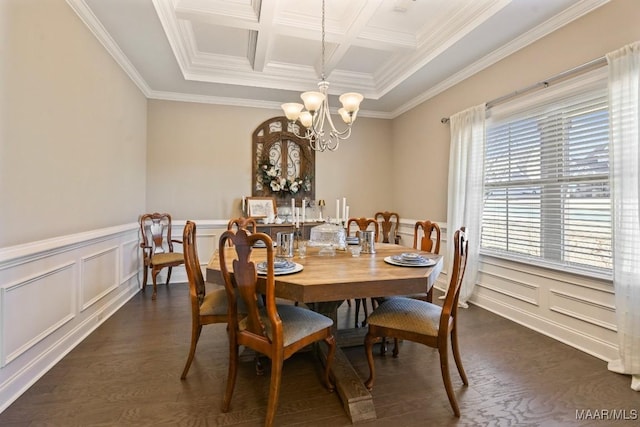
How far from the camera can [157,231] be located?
4.00 metres

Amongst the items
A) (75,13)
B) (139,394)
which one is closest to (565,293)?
(139,394)

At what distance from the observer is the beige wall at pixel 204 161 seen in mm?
4273

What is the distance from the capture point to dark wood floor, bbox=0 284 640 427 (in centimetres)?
162

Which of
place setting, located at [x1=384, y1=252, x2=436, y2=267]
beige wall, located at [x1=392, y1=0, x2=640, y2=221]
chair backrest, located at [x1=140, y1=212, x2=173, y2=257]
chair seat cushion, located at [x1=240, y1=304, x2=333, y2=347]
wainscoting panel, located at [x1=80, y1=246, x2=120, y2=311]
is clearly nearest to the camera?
chair seat cushion, located at [x1=240, y1=304, x2=333, y2=347]

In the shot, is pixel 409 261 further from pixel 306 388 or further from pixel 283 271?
pixel 306 388

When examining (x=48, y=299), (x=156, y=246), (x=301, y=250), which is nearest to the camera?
(x=48, y=299)

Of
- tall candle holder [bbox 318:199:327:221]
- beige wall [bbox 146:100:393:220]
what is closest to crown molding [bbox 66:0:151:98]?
beige wall [bbox 146:100:393:220]

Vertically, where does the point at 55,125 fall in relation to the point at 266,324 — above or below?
above

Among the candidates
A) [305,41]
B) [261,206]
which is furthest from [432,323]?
[261,206]

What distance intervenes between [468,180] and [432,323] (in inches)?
84.9

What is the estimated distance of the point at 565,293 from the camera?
2537 millimetres

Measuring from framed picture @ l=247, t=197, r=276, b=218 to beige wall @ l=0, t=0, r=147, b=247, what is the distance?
1.62 meters

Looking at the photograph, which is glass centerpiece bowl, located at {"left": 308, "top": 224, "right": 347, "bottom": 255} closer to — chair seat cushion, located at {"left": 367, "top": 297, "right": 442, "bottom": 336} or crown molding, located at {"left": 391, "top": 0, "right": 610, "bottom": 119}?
chair seat cushion, located at {"left": 367, "top": 297, "right": 442, "bottom": 336}

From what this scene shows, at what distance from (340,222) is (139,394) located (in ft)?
5.75
